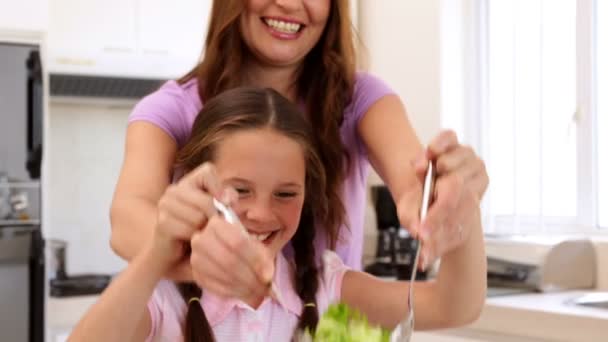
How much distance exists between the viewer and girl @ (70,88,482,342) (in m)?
0.85

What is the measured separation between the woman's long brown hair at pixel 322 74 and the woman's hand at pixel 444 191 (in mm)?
276

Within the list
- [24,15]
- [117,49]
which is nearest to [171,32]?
[117,49]

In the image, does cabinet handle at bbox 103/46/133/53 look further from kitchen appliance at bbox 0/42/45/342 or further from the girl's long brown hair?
the girl's long brown hair

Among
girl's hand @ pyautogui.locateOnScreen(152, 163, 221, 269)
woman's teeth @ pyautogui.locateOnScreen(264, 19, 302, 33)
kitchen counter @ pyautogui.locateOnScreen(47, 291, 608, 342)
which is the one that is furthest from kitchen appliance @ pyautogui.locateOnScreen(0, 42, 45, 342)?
girl's hand @ pyautogui.locateOnScreen(152, 163, 221, 269)

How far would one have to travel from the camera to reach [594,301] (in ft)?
7.47

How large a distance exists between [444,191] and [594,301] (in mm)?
1608

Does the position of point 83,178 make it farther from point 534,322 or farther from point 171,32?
point 534,322

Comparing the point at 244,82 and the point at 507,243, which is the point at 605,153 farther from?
the point at 244,82

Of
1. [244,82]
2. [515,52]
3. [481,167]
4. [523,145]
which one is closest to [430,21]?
[515,52]

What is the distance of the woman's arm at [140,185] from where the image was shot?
97 cm

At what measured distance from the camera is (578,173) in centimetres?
281

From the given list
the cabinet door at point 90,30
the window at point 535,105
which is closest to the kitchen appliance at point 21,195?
the cabinet door at point 90,30

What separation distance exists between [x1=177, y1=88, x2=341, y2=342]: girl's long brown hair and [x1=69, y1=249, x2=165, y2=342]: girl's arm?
0.52 feet

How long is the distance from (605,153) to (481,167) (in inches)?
80.6
